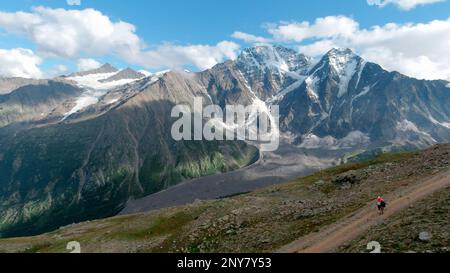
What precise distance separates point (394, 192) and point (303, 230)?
17.1 m

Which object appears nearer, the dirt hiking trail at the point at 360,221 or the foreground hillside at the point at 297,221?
the foreground hillside at the point at 297,221

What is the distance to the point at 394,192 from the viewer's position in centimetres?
5431

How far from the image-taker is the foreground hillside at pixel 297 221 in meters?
35.8

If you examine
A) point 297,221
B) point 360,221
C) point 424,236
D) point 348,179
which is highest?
point 348,179

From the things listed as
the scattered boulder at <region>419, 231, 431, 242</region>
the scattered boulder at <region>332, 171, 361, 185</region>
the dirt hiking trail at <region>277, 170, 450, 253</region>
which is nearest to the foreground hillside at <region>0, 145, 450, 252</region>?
the scattered boulder at <region>332, 171, 361, 185</region>

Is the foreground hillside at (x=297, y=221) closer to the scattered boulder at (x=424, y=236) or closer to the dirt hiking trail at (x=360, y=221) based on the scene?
the scattered boulder at (x=424, y=236)

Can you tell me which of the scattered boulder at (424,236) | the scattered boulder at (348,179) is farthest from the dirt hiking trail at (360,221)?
the scattered boulder at (348,179)

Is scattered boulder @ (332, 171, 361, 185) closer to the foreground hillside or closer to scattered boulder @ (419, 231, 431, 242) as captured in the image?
the foreground hillside

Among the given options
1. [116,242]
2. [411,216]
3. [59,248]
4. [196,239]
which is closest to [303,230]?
[411,216]

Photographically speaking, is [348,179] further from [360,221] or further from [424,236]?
[424,236]

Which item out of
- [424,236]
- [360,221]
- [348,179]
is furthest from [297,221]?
[348,179]

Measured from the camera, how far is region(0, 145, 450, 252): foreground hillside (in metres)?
35.8

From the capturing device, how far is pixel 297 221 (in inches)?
1994

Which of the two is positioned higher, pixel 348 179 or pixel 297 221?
pixel 348 179
